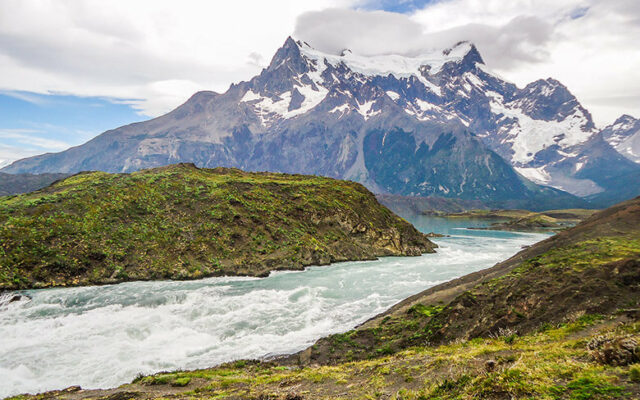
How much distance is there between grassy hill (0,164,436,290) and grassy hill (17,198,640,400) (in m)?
34.9

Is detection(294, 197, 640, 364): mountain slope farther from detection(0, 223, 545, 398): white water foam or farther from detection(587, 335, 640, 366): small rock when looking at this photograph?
detection(587, 335, 640, 366): small rock

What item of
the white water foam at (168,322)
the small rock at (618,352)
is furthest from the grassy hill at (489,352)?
the white water foam at (168,322)

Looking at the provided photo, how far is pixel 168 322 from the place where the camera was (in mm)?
34406

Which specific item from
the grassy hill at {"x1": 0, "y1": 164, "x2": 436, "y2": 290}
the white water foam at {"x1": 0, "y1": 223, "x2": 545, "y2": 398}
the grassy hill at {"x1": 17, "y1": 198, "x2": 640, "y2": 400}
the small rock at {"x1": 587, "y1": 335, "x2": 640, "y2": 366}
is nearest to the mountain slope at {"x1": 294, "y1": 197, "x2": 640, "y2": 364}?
the grassy hill at {"x1": 17, "y1": 198, "x2": 640, "y2": 400}

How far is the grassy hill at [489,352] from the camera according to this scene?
10164 millimetres

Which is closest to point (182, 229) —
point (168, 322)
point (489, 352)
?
point (168, 322)

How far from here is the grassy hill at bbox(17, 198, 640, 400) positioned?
10.2 meters

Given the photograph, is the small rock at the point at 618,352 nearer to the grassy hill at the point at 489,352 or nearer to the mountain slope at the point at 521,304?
the grassy hill at the point at 489,352

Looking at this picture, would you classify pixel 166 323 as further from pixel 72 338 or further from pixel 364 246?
pixel 364 246

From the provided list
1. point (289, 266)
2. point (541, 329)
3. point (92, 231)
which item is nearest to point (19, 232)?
point (92, 231)

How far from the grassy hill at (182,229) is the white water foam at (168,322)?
5.15m

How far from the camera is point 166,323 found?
34.1 meters

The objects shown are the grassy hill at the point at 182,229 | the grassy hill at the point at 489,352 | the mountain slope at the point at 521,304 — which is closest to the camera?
the grassy hill at the point at 489,352

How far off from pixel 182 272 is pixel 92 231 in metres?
17.7
